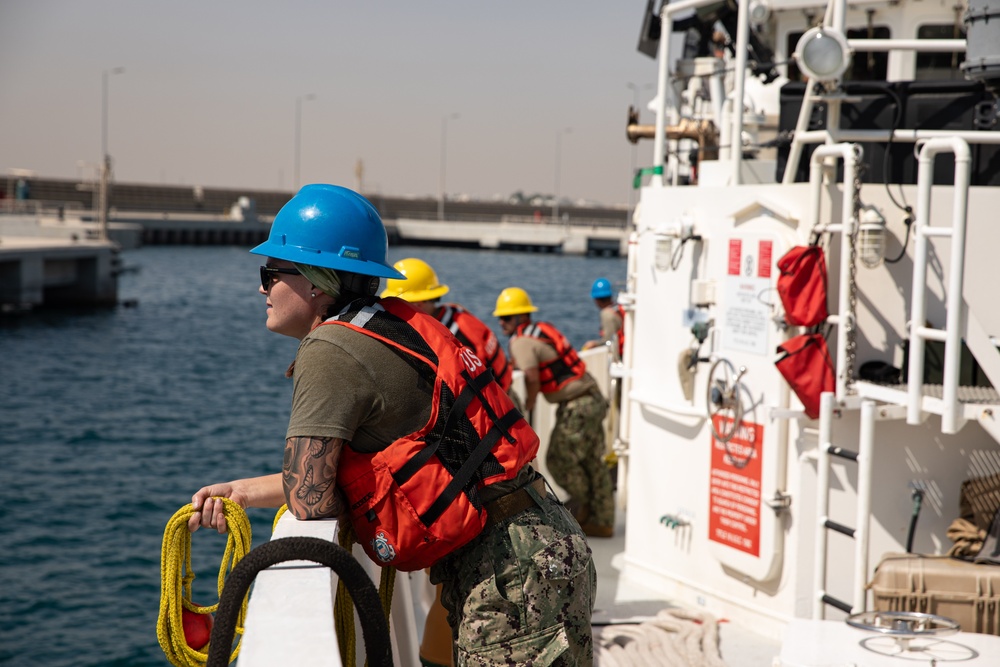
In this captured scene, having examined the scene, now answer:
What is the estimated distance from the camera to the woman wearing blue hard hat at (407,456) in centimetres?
249

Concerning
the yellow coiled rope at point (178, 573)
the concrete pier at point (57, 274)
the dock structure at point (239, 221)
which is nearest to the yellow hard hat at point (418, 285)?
the yellow coiled rope at point (178, 573)

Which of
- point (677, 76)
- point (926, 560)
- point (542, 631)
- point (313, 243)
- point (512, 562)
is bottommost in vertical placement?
point (926, 560)

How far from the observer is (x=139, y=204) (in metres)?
105

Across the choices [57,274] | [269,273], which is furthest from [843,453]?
[57,274]

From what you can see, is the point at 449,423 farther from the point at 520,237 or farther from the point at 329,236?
the point at 520,237

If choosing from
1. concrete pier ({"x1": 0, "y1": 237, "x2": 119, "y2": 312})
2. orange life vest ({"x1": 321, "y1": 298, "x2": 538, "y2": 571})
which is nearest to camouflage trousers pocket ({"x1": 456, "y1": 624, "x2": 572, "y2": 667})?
orange life vest ({"x1": 321, "y1": 298, "x2": 538, "y2": 571})

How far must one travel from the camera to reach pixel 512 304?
8461mm

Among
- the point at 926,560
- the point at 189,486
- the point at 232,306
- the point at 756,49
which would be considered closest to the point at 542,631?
the point at 926,560

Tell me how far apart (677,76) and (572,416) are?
2.81 meters

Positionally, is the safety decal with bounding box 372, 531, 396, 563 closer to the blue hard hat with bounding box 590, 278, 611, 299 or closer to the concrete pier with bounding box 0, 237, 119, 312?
the blue hard hat with bounding box 590, 278, 611, 299

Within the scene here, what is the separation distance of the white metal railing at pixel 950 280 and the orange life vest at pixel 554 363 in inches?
150

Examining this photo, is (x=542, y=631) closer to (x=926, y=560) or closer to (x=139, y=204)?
(x=926, y=560)

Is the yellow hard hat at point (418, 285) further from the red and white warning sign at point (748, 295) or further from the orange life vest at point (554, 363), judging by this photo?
the red and white warning sign at point (748, 295)

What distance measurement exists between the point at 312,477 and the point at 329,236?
0.64m
